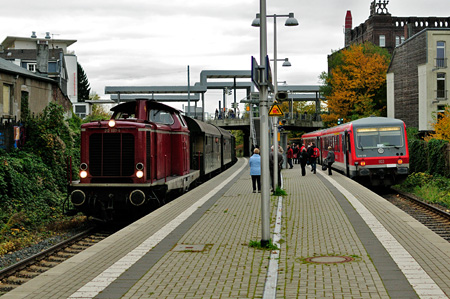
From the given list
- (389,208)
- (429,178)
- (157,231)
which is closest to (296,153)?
(429,178)

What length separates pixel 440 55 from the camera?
156ft

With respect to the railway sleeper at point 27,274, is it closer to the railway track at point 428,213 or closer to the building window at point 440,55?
the railway track at point 428,213

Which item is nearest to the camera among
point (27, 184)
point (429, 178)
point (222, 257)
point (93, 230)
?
point (222, 257)

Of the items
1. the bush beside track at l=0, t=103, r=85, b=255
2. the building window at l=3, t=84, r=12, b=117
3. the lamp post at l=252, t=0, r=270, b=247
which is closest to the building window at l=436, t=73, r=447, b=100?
the bush beside track at l=0, t=103, r=85, b=255

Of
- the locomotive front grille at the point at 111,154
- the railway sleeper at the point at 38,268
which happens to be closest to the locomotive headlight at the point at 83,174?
the locomotive front grille at the point at 111,154

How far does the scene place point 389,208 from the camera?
617 inches

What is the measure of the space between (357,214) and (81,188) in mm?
7097

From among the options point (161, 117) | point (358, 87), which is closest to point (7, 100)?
point (161, 117)

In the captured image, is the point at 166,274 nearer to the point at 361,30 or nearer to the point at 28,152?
the point at 28,152

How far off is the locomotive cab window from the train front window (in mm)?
10824

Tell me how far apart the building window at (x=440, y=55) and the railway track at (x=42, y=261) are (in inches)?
1543

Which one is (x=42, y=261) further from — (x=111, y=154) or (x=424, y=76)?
(x=424, y=76)

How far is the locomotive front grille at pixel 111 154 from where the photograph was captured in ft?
50.7

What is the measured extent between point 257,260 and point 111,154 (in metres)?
7.44
